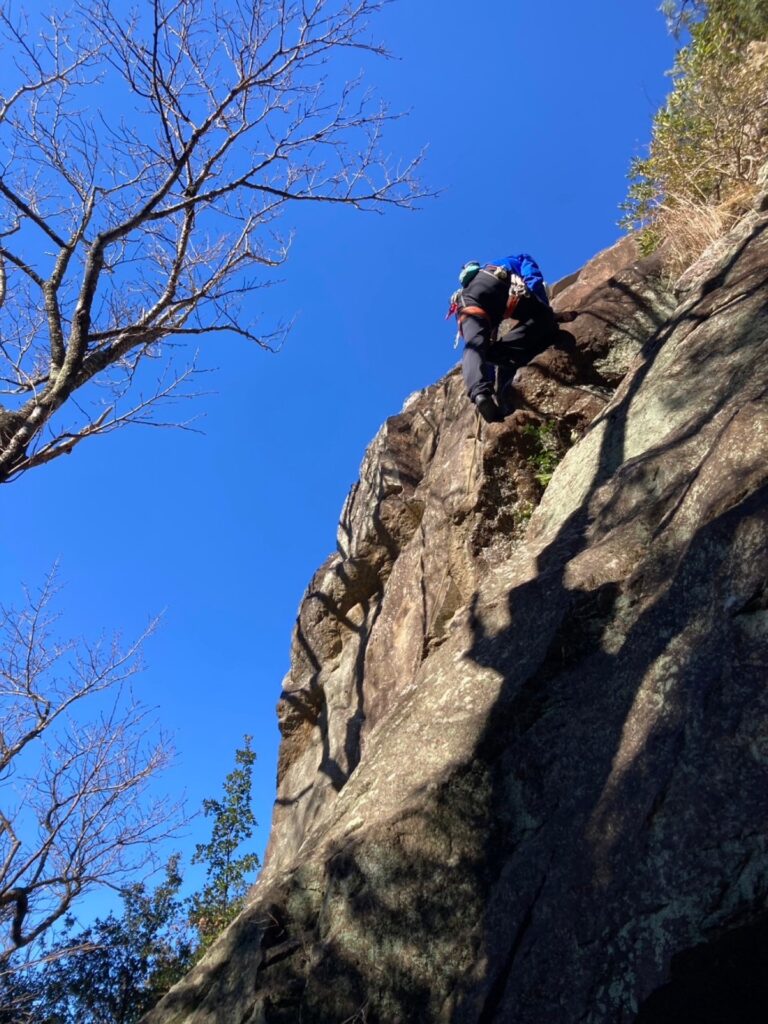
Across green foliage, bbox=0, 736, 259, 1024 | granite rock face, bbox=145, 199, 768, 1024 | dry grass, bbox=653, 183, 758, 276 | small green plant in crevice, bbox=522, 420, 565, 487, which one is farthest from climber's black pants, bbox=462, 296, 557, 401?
green foliage, bbox=0, 736, 259, 1024

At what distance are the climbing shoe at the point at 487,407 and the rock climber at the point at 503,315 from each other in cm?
30

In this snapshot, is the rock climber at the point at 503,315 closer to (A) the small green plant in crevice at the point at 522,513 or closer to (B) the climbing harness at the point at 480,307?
(B) the climbing harness at the point at 480,307

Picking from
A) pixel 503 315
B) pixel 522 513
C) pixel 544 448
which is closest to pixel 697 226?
pixel 503 315

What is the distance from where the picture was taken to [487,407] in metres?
7.18

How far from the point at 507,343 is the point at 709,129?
4.77 meters

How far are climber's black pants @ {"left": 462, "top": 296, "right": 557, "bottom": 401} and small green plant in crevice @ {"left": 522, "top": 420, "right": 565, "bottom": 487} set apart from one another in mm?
587

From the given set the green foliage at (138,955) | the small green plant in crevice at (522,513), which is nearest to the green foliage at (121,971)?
the green foliage at (138,955)

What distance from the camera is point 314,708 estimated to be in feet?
33.4

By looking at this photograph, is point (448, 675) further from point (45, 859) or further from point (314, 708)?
point (45, 859)

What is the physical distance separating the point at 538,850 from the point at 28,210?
5.41m

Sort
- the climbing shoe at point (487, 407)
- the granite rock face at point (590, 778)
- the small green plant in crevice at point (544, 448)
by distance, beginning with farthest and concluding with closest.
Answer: the small green plant in crevice at point (544, 448) → the climbing shoe at point (487, 407) → the granite rock face at point (590, 778)

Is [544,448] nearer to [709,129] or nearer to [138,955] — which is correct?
[709,129]

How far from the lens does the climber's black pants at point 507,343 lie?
7.53 metres

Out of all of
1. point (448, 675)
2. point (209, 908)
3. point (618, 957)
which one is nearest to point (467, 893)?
point (618, 957)
